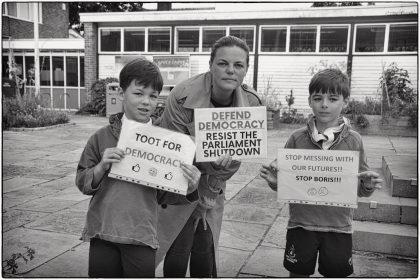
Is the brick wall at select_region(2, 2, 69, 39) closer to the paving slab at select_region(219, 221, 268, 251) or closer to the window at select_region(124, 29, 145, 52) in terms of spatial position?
the window at select_region(124, 29, 145, 52)

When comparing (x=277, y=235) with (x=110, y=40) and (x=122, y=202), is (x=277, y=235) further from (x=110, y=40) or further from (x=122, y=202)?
(x=110, y=40)

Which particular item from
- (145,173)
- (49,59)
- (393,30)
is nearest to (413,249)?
(145,173)

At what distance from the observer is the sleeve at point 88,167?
6.89 feet

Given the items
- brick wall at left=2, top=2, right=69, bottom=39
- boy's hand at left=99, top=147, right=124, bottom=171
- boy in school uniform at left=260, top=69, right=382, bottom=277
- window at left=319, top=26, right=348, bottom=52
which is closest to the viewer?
boy's hand at left=99, top=147, right=124, bottom=171

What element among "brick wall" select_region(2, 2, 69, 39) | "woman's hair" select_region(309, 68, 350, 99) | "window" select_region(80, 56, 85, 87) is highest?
"brick wall" select_region(2, 2, 69, 39)

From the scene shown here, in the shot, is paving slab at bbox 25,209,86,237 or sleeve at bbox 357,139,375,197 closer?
sleeve at bbox 357,139,375,197

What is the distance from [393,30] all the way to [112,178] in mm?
14836

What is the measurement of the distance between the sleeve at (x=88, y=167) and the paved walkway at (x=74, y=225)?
4.81ft

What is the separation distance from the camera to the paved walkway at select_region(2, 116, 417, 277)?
3.45 meters

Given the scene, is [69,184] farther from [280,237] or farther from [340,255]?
[340,255]

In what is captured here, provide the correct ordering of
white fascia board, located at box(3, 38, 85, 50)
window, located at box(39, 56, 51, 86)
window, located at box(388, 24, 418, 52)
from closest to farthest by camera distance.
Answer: window, located at box(388, 24, 418, 52)
white fascia board, located at box(3, 38, 85, 50)
window, located at box(39, 56, 51, 86)

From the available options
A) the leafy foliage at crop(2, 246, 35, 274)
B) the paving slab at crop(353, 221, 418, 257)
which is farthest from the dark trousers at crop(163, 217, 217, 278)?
the paving slab at crop(353, 221, 418, 257)

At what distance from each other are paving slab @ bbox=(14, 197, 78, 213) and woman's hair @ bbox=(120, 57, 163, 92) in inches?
123

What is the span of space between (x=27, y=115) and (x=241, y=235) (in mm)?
9976
